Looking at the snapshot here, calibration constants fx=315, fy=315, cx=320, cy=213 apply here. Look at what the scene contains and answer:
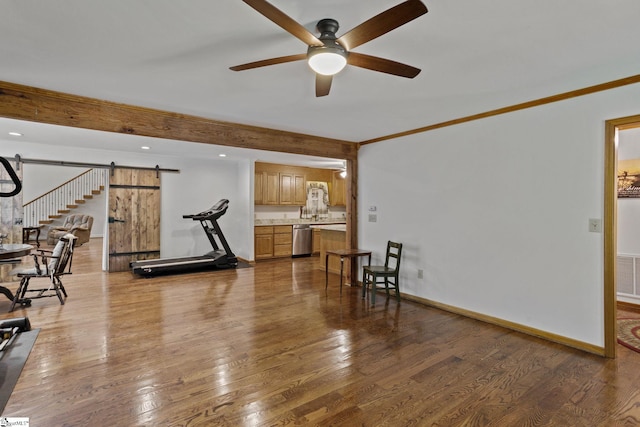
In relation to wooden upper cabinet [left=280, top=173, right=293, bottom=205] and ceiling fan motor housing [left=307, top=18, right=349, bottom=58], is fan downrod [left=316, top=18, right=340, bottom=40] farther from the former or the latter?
wooden upper cabinet [left=280, top=173, right=293, bottom=205]

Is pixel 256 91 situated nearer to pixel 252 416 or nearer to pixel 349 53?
pixel 349 53

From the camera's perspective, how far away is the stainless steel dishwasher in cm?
761

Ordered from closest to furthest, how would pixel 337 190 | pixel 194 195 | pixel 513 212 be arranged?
1. pixel 513 212
2. pixel 194 195
3. pixel 337 190

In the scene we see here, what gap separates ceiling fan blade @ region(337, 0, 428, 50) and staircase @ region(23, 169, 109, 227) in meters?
10.1

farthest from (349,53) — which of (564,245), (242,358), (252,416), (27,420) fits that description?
(27,420)

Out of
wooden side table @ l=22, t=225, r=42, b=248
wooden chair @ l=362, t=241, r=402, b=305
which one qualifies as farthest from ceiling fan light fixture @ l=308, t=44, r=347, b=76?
wooden side table @ l=22, t=225, r=42, b=248

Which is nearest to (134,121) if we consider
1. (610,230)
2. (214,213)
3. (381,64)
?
(381,64)

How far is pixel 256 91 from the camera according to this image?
290 centimetres

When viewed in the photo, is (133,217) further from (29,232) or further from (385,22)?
(385,22)

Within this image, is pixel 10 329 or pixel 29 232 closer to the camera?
pixel 10 329

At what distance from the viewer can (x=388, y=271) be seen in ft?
13.5

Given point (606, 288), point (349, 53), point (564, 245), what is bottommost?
point (606, 288)

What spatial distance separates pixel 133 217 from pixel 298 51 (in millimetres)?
5438

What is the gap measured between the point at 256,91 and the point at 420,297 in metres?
3.22
